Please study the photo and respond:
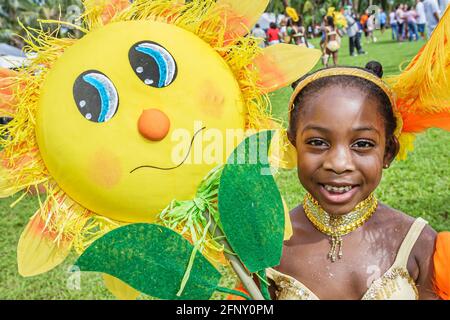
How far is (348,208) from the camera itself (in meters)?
1.25

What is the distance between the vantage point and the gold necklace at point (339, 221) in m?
1.31

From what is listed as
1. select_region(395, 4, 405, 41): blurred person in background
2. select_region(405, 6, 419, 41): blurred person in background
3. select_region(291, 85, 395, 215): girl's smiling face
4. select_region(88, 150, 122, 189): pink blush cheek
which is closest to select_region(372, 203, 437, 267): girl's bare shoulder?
select_region(291, 85, 395, 215): girl's smiling face

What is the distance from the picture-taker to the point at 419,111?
128 centimetres

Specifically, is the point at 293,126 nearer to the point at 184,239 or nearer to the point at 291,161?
the point at 291,161

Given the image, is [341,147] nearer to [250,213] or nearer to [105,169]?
[250,213]

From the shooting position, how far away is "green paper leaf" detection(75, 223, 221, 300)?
110 centimetres

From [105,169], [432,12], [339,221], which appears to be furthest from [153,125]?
[432,12]

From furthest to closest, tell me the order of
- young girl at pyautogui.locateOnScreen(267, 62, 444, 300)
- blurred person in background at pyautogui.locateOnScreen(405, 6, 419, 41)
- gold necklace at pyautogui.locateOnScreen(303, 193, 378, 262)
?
blurred person in background at pyautogui.locateOnScreen(405, 6, 419, 41) < gold necklace at pyautogui.locateOnScreen(303, 193, 378, 262) < young girl at pyautogui.locateOnScreen(267, 62, 444, 300)

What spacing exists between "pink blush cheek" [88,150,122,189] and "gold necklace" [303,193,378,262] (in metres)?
0.50

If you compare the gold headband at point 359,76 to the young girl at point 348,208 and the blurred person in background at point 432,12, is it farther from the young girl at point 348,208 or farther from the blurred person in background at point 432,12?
the blurred person in background at point 432,12

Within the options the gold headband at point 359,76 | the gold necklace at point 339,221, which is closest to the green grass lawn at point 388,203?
the gold headband at point 359,76

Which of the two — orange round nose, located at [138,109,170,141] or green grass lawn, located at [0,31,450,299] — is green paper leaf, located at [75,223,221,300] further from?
green grass lawn, located at [0,31,450,299]
